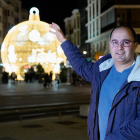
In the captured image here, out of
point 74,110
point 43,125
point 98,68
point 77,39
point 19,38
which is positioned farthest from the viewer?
point 77,39

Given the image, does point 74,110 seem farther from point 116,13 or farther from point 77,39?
point 77,39

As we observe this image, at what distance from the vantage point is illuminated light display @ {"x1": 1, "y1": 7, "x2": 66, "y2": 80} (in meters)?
57.3

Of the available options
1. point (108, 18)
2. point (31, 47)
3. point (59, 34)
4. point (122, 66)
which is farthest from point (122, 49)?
point (31, 47)

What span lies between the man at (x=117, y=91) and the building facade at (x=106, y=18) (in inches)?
1892

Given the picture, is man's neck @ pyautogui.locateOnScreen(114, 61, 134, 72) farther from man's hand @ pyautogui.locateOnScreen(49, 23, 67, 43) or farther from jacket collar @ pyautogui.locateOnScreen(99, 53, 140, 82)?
man's hand @ pyautogui.locateOnScreen(49, 23, 67, 43)

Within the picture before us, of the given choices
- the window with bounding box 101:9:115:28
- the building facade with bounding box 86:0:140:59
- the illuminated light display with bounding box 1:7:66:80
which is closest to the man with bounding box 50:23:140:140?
the building facade with bounding box 86:0:140:59

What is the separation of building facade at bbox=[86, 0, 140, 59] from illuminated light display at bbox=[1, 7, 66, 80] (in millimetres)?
6453

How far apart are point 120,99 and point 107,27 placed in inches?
2175

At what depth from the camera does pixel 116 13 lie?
5372cm

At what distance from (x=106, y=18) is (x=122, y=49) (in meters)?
56.0

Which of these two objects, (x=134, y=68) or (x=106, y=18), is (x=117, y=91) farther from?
(x=106, y=18)

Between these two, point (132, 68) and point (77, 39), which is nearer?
point (132, 68)

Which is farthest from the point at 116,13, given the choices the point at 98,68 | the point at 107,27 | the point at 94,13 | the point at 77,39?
the point at 98,68

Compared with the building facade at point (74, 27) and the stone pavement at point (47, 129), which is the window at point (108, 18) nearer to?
the building facade at point (74, 27)
